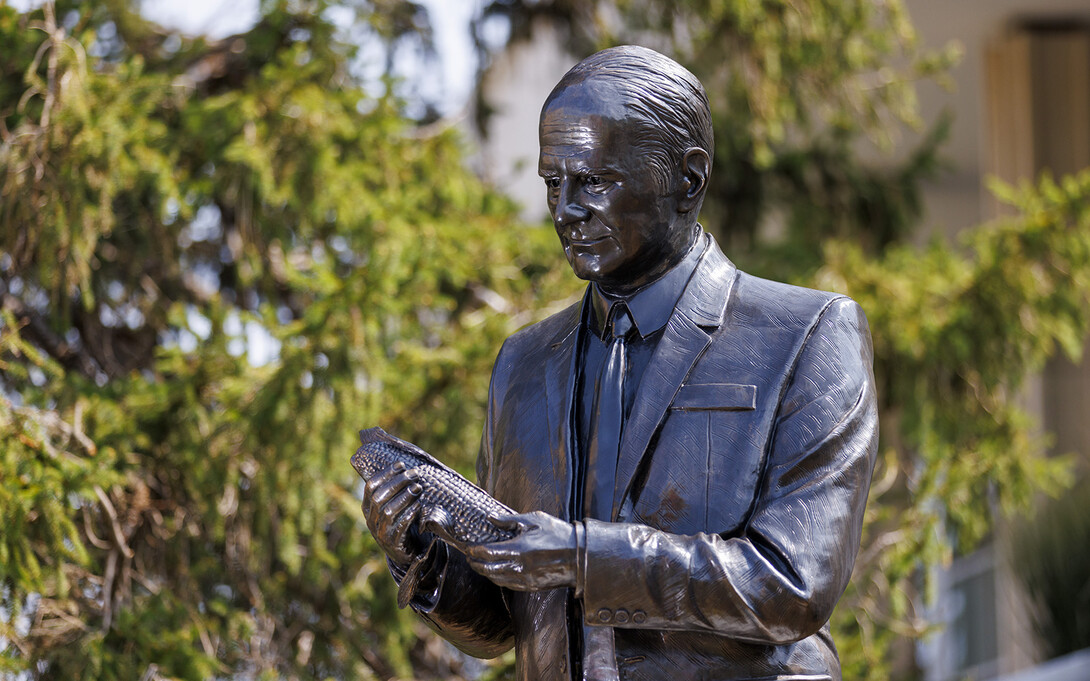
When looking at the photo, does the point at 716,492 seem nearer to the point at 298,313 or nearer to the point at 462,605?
the point at 462,605

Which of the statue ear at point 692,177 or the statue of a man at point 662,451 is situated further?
the statue ear at point 692,177

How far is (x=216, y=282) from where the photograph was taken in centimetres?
685

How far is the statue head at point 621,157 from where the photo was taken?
2.29 meters

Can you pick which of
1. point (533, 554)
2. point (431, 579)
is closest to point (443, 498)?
point (533, 554)

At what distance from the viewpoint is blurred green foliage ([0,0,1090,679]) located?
4941 millimetres

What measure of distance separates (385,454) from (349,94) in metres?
3.81

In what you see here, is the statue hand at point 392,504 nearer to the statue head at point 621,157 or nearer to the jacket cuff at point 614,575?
the jacket cuff at point 614,575

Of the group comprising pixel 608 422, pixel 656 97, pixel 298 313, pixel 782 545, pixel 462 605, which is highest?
pixel 656 97

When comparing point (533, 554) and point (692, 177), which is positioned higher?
point (692, 177)

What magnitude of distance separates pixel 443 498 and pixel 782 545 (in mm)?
585

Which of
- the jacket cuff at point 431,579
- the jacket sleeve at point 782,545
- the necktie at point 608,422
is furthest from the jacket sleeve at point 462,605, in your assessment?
the jacket sleeve at point 782,545

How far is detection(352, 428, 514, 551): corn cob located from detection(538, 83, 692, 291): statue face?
0.45 meters

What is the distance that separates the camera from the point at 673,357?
2365mm

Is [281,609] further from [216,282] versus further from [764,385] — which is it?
[764,385]
